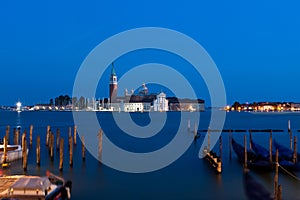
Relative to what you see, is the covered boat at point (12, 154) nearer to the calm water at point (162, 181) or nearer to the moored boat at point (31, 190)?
the calm water at point (162, 181)

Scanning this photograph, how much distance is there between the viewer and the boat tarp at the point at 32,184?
778 centimetres

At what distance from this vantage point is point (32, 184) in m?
7.90

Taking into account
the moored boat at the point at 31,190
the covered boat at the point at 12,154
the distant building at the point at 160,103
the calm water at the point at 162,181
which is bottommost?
the calm water at the point at 162,181

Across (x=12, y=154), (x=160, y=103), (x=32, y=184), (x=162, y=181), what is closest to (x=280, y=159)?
(x=162, y=181)

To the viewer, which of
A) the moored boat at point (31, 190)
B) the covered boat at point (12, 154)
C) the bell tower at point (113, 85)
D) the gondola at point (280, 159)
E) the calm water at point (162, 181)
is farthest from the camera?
the bell tower at point (113, 85)

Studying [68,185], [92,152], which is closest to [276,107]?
[92,152]

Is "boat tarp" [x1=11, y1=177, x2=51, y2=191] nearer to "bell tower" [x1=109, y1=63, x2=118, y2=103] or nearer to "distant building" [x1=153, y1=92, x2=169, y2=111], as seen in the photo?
"bell tower" [x1=109, y1=63, x2=118, y2=103]

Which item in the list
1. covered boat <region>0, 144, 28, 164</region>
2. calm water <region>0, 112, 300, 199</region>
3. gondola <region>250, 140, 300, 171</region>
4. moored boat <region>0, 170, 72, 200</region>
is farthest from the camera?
covered boat <region>0, 144, 28, 164</region>

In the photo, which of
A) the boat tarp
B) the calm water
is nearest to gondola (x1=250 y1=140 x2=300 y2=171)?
the calm water

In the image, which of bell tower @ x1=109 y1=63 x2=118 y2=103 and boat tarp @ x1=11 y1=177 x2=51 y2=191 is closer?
boat tarp @ x1=11 y1=177 x2=51 y2=191

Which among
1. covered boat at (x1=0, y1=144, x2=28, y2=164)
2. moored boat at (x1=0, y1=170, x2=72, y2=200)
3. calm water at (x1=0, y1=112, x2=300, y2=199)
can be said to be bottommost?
calm water at (x1=0, y1=112, x2=300, y2=199)

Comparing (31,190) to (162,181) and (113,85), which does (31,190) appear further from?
(113,85)

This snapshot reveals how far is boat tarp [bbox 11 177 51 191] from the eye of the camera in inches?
306

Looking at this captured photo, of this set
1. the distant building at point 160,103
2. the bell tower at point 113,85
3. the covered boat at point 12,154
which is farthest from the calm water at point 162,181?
Result: the distant building at point 160,103
